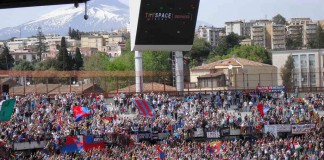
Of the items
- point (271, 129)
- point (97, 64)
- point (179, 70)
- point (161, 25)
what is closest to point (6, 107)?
point (271, 129)

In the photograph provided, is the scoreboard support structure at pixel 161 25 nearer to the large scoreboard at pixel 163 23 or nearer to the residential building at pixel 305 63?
the large scoreboard at pixel 163 23

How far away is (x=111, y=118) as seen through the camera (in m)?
36.8

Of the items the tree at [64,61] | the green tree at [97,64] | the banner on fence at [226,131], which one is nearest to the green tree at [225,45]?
the green tree at [97,64]

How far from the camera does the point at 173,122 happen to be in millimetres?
37812

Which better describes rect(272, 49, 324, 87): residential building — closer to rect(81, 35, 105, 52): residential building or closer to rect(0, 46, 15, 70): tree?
rect(0, 46, 15, 70): tree

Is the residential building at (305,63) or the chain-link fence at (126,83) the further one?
the residential building at (305,63)

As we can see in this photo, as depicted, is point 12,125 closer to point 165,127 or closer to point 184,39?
point 165,127

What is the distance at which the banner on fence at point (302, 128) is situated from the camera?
39.5 m

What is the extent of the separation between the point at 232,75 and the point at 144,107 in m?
18.4

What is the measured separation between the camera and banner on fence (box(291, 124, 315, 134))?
39.5 meters

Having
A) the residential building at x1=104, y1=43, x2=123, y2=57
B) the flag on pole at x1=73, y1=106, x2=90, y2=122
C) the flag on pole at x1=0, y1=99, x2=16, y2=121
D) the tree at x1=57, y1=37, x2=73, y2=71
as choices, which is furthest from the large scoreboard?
the residential building at x1=104, y1=43, x2=123, y2=57

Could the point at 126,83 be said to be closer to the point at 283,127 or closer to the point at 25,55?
the point at 283,127

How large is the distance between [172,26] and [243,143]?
1063 cm

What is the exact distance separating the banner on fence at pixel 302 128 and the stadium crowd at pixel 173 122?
44cm
